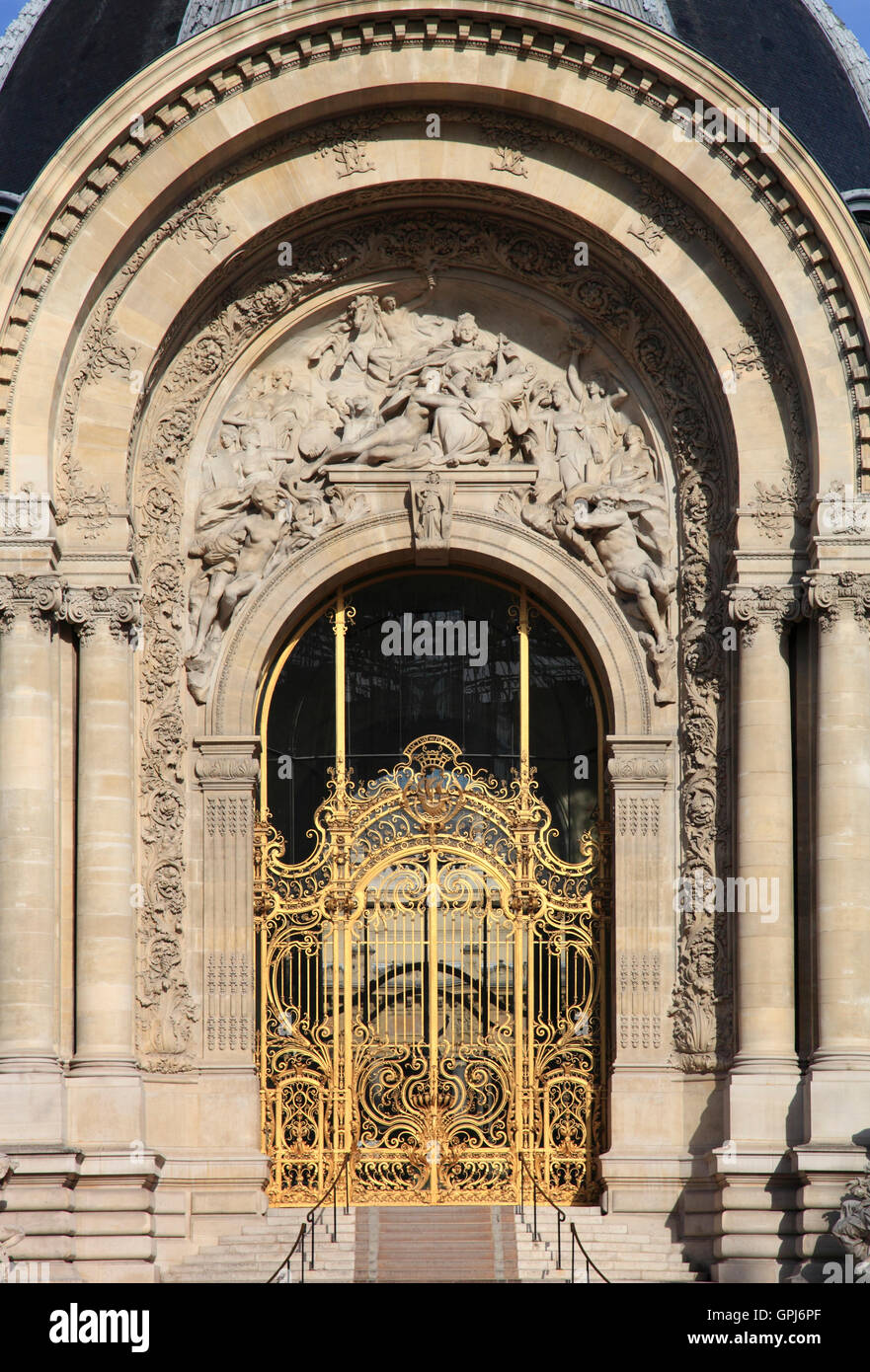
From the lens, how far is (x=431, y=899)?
22500mm

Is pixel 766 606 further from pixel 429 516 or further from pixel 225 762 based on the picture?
pixel 225 762

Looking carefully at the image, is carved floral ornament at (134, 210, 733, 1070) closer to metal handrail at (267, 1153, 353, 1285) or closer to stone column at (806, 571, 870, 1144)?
stone column at (806, 571, 870, 1144)

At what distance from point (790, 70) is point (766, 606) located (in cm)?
583

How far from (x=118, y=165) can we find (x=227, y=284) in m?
1.70

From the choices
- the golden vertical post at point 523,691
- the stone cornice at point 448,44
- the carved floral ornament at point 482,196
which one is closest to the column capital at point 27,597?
the carved floral ornament at point 482,196

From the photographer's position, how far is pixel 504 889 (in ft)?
74.1

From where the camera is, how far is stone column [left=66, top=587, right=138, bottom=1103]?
20.9 metres

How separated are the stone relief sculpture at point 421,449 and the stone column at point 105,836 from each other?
1.19 m

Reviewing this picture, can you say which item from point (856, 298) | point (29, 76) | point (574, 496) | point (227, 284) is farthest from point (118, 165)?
point (856, 298)

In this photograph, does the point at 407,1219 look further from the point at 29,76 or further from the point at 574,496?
the point at 29,76

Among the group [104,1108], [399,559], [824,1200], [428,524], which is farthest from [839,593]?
[104,1108]

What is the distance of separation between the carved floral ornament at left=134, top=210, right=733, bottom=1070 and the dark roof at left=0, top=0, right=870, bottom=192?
2.42 m

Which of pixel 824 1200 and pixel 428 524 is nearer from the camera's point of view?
pixel 824 1200

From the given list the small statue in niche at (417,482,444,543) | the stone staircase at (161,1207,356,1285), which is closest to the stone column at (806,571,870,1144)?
the small statue in niche at (417,482,444,543)
